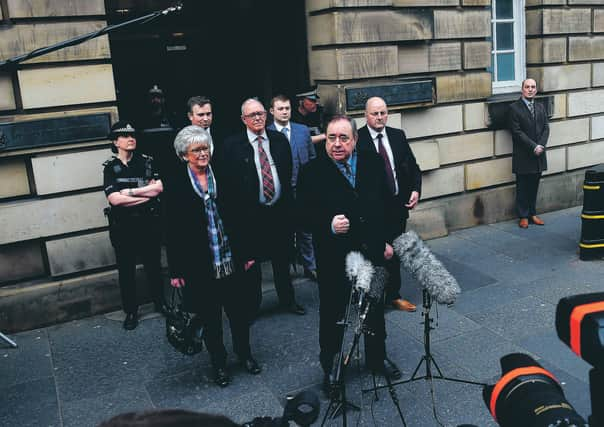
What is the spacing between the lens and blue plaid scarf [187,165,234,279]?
15.8 ft

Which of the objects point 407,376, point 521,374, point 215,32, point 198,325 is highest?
point 215,32

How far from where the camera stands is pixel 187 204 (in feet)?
15.7

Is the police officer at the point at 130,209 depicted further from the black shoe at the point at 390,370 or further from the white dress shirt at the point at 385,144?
the black shoe at the point at 390,370

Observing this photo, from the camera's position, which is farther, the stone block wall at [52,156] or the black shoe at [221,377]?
the stone block wall at [52,156]

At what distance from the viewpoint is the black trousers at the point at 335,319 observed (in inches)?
181

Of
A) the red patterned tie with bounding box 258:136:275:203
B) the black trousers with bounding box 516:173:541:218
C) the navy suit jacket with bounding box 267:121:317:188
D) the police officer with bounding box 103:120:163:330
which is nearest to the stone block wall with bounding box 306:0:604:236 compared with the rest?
the black trousers with bounding box 516:173:541:218

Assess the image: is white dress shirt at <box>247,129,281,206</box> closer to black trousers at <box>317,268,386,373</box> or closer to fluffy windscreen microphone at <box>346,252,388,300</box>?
black trousers at <box>317,268,386,373</box>

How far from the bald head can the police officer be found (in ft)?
7.07

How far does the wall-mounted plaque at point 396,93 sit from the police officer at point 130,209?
9.64ft

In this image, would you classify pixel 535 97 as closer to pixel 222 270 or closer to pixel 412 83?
pixel 412 83

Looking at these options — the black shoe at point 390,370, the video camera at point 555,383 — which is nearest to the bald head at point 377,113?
the black shoe at point 390,370

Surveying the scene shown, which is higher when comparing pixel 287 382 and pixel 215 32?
pixel 215 32

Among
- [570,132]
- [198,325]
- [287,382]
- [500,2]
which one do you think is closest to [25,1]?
[198,325]

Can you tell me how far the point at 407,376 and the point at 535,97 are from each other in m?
6.31
